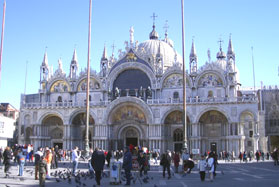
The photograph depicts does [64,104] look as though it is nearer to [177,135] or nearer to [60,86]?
[60,86]

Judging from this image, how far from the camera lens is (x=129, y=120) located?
180ft

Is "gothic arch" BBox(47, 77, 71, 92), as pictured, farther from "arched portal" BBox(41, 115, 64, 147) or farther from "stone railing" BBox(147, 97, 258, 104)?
Result: "stone railing" BBox(147, 97, 258, 104)

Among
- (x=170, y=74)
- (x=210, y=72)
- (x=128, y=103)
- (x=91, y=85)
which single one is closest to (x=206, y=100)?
(x=210, y=72)

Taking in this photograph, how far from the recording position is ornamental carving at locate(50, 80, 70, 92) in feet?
197

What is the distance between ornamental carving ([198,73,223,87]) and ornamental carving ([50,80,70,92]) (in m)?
20.9

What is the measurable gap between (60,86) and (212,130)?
2479 cm

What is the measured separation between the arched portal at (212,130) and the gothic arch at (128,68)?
30.0 feet

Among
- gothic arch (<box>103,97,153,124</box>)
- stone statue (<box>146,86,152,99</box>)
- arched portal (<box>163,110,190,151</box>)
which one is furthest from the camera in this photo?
stone statue (<box>146,86,152,99</box>)

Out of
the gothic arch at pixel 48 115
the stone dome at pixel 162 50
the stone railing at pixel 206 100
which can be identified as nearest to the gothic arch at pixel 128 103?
the stone railing at pixel 206 100

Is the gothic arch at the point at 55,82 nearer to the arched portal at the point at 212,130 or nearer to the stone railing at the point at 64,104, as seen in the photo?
the stone railing at the point at 64,104

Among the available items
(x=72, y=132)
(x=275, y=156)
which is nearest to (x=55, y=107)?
(x=72, y=132)

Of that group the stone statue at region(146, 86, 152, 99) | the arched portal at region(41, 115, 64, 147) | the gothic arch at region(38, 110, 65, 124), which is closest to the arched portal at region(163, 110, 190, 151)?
the stone statue at region(146, 86, 152, 99)

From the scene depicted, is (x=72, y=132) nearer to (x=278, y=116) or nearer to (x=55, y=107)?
(x=55, y=107)

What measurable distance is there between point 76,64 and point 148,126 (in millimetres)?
16489
